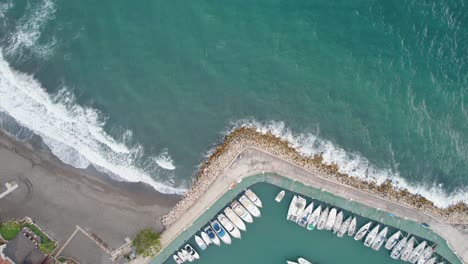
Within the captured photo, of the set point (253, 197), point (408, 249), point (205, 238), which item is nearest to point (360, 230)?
point (408, 249)

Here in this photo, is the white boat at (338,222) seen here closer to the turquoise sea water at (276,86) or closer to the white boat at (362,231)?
the white boat at (362,231)

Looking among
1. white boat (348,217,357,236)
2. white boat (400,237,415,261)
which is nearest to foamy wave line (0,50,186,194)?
white boat (348,217,357,236)

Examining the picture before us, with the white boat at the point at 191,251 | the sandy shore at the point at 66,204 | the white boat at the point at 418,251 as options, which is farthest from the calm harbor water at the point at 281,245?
the sandy shore at the point at 66,204

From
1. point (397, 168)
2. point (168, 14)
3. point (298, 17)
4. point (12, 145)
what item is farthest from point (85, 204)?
point (397, 168)

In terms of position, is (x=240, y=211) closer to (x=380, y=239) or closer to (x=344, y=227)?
(x=344, y=227)

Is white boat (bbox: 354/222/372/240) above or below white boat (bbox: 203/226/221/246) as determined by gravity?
above

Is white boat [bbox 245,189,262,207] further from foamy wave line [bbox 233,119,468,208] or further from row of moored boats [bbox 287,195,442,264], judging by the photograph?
foamy wave line [bbox 233,119,468,208]

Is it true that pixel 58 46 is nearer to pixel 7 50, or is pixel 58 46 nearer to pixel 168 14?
pixel 7 50
